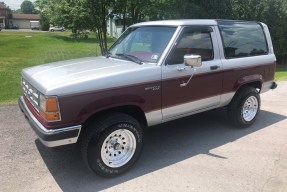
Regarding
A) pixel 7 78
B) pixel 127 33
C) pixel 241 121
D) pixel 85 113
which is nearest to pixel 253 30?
pixel 241 121

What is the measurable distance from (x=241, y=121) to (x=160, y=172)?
2296mm

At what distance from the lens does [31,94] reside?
437cm

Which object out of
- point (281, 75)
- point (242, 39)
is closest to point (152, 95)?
point (242, 39)

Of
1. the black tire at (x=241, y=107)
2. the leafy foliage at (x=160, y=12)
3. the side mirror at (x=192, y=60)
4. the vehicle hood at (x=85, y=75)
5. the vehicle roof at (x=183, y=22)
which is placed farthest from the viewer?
the leafy foliage at (x=160, y=12)

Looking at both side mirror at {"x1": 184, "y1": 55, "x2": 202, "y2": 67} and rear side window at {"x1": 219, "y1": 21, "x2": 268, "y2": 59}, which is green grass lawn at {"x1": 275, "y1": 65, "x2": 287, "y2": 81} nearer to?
rear side window at {"x1": 219, "y1": 21, "x2": 268, "y2": 59}

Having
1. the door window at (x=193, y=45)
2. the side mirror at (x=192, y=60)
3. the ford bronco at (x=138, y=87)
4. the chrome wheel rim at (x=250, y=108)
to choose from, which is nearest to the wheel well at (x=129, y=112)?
the ford bronco at (x=138, y=87)

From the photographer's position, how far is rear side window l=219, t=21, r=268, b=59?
549 cm

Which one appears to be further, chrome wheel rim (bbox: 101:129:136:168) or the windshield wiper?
the windshield wiper

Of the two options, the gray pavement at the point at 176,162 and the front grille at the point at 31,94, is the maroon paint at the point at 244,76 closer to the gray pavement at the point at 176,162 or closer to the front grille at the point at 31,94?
the gray pavement at the point at 176,162

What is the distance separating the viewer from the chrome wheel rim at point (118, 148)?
13.7ft

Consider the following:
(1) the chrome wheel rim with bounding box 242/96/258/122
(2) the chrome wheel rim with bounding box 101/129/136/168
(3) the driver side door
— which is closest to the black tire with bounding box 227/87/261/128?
(1) the chrome wheel rim with bounding box 242/96/258/122

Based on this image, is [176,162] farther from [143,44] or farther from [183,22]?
[183,22]

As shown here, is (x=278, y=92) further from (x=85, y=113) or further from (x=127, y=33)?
(x=85, y=113)

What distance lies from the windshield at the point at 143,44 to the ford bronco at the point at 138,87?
0.05 ft
